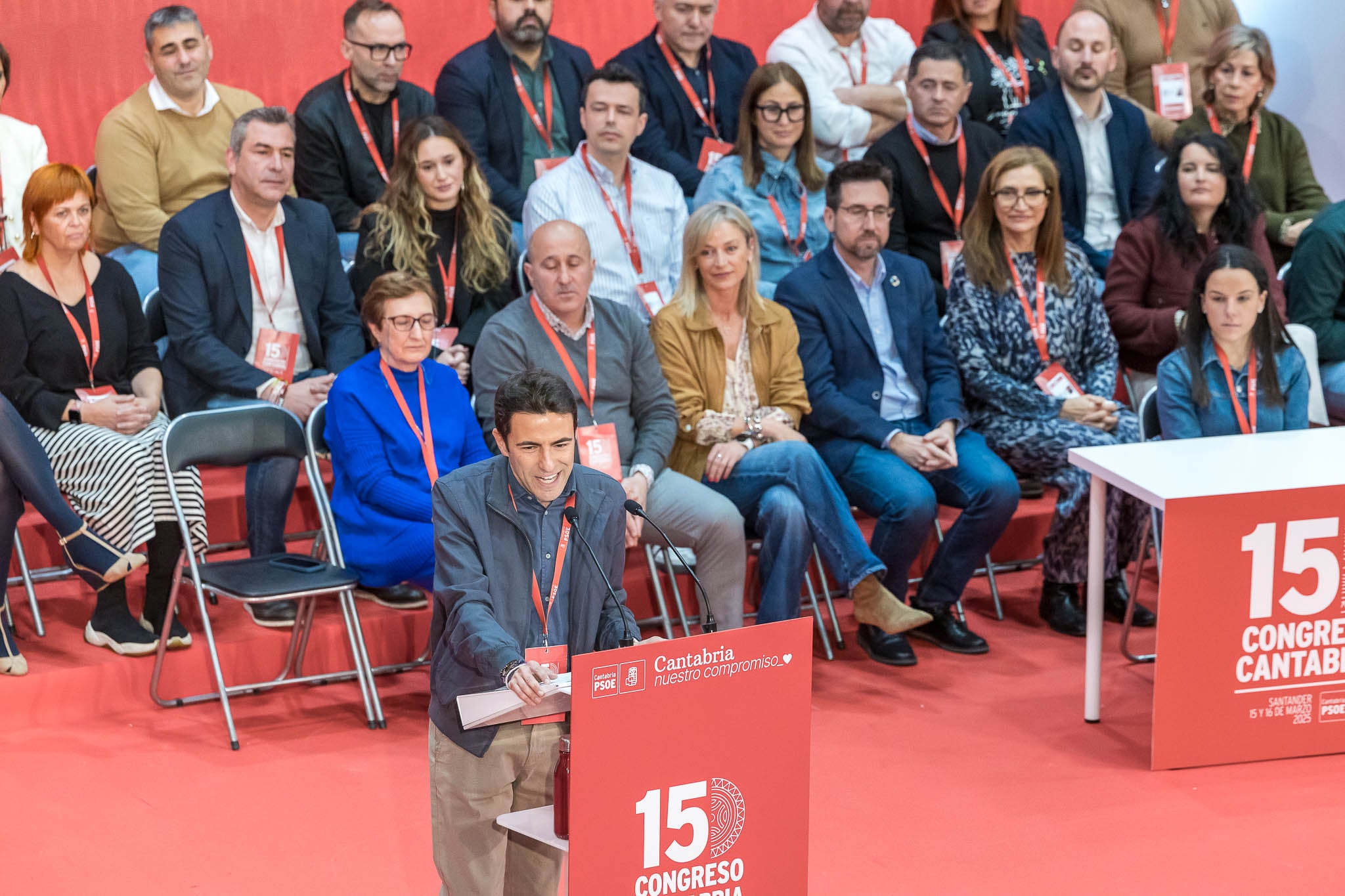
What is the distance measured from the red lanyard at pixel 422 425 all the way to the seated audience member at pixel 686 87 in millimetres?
1849

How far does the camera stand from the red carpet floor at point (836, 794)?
345 cm

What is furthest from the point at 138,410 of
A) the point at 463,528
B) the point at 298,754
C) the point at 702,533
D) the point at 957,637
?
the point at 957,637

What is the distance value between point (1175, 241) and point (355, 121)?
9.80 ft

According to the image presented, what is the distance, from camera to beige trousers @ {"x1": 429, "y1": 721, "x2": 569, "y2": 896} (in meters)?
2.63

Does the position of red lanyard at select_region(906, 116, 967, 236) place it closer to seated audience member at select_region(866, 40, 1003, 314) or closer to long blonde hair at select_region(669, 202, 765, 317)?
seated audience member at select_region(866, 40, 1003, 314)

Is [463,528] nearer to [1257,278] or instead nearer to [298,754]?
[298,754]

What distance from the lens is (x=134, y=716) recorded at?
14.1 ft

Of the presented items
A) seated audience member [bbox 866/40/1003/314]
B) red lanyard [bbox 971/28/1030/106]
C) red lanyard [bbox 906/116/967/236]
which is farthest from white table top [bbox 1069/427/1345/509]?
red lanyard [bbox 971/28/1030/106]

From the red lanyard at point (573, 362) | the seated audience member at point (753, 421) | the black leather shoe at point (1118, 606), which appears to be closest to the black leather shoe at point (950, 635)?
the seated audience member at point (753, 421)

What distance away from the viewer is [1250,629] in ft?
13.2

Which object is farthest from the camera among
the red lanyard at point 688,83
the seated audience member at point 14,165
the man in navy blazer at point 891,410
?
the red lanyard at point 688,83

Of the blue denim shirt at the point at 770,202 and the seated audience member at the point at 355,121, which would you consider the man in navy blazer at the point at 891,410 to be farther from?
the seated audience member at the point at 355,121

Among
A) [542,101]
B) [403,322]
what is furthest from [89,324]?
[542,101]

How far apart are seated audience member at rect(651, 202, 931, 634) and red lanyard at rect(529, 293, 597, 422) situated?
274mm
